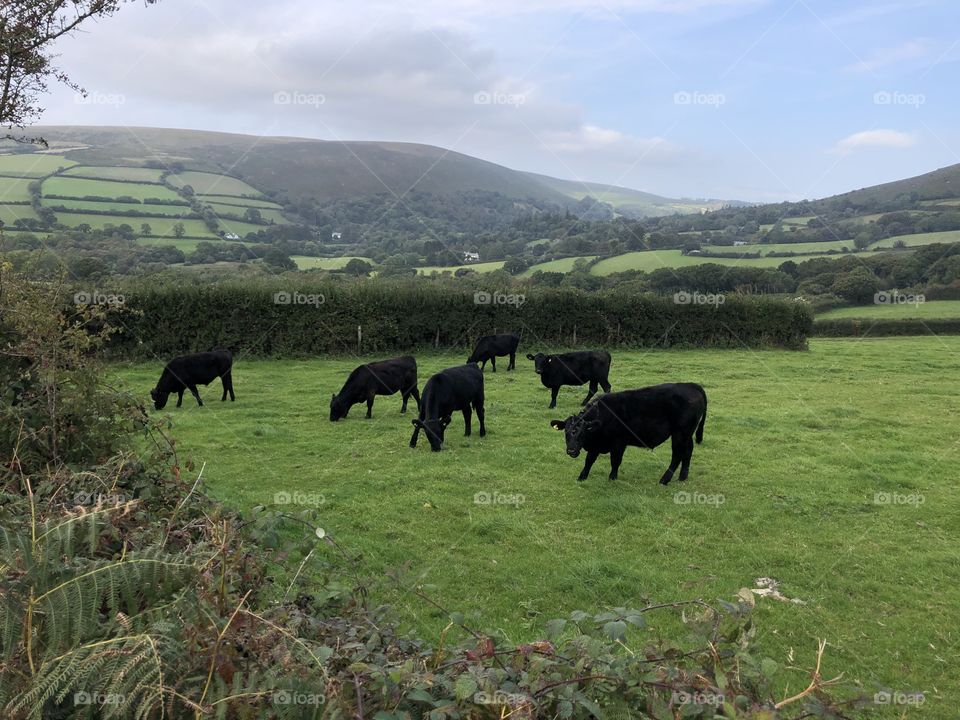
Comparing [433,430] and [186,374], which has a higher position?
[186,374]

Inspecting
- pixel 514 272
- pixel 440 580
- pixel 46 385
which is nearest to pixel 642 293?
pixel 514 272

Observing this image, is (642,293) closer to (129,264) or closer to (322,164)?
(129,264)

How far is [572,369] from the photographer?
15.5 meters

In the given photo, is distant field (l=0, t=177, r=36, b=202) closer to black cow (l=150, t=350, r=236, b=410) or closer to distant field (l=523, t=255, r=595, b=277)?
distant field (l=523, t=255, r=595, b=277)

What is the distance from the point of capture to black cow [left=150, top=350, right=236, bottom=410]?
14.1m

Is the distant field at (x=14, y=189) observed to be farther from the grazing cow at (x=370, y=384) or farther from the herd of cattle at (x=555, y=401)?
the grazing cow at (x=370, y=384)

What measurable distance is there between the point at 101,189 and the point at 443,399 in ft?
175

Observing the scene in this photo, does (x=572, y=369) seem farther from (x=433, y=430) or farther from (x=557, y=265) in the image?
(x=557, y=265)

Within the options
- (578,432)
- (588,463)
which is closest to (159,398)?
(578,432)

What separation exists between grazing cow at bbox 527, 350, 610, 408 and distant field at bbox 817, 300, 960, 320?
2631 centimetres

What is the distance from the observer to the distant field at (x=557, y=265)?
37781 millimetres

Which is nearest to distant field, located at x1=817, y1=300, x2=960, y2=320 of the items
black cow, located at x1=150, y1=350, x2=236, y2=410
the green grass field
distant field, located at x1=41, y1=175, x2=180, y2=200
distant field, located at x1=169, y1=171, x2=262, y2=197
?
the green grass field

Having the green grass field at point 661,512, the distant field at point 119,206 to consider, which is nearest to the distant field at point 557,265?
the green grass field at point 661,512

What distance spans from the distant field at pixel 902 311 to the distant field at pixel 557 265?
15.3 m
